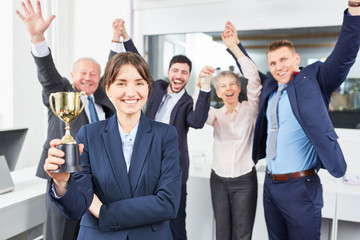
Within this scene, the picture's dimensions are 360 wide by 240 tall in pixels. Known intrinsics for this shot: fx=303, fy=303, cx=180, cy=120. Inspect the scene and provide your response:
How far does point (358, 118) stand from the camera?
2688mm

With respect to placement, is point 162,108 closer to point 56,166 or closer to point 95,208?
point 95,208

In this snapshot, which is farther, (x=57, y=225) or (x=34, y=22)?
(x=57, y=225)

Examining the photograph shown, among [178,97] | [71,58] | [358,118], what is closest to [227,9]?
[178,97]

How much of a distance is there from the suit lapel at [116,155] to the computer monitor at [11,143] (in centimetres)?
112

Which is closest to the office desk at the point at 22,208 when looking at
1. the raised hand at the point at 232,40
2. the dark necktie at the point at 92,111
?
the dark necktie at the point at 92,111

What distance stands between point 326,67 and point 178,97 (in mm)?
1042

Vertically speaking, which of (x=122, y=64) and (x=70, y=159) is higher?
(x=122, y=64)

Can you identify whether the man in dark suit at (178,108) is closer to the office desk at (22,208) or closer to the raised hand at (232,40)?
the raised hand at (232,40)

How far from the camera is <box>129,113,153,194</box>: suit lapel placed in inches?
46.0

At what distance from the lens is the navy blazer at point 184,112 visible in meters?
2.00

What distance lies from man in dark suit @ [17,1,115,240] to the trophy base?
1006mm

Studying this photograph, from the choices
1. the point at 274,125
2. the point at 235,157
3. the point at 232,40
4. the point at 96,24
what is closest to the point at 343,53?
the point at 274,125

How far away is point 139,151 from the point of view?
119 centimetres

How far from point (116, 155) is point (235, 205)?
48.2 inches
